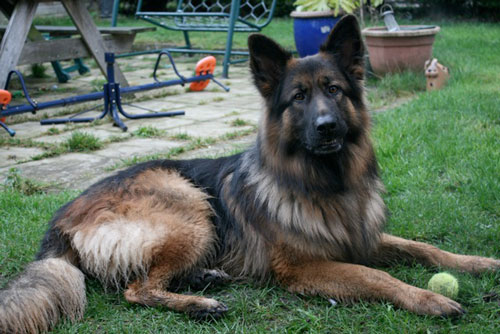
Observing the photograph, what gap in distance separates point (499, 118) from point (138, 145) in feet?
12.8

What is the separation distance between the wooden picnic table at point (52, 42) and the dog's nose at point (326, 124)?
5.00m

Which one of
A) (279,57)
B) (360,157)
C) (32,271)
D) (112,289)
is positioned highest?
(279,57)

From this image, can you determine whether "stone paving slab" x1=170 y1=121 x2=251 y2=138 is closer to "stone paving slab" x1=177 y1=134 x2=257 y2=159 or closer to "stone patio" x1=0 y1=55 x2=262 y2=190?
"stone patio" x1=0 y1=55 x2=262 y2=190

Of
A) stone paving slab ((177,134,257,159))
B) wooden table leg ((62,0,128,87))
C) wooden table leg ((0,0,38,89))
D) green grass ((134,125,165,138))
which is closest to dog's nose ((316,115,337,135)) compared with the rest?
stone paving slab ((177,134,257,159))

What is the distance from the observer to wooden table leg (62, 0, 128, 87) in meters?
7.25

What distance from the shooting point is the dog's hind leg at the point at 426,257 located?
298 cm

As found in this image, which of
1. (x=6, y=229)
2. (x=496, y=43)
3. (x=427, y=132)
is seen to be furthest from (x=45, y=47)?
(x=496, y=43)

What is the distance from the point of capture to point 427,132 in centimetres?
546

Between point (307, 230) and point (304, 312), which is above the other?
point (307, 230)

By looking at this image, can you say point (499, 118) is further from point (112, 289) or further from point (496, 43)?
point (496, 43)

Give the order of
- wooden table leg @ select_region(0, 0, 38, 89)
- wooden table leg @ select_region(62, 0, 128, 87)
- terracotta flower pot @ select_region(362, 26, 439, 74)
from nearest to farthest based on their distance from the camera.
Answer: wooden table leg @ select_region(0, 0, 38, 89) < wooden table leg @ select_region(62, 0, 128, 87) < terracotta flower pot @ select_region(362, 26, 439, 74)

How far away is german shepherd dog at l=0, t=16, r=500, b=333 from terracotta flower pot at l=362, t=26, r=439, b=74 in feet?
17.3

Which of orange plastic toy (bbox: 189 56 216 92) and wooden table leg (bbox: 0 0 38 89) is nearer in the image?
wooden table leg (bbox: 0 0 38 89)

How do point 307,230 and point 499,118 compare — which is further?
point 499,118
